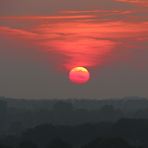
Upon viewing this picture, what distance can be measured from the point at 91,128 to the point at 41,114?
5964 cm

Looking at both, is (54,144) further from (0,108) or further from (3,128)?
(0,108)

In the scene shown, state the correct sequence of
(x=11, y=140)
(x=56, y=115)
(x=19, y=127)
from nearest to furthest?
(x=11, y=140) < (x=19, y=127) < (x=56, y=115)

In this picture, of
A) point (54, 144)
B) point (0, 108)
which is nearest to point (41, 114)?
point (0, 108)

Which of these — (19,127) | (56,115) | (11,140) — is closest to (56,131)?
(11,140)

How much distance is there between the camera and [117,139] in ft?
248

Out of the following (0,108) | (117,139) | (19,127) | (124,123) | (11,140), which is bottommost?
(117,139)

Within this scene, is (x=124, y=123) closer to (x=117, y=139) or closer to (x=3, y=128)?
(x=117, y=139)

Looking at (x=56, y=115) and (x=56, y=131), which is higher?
(x=56, y=115)

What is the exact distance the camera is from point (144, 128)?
322 feet

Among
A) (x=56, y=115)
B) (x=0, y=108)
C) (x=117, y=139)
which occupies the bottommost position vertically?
(x=117, y=139)

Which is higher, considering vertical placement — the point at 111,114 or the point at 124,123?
the point at 111,114

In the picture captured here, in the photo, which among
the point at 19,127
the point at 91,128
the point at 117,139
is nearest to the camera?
the point at 117,139

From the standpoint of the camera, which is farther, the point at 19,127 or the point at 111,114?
the point at 111,114

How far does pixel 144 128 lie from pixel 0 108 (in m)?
89.1
